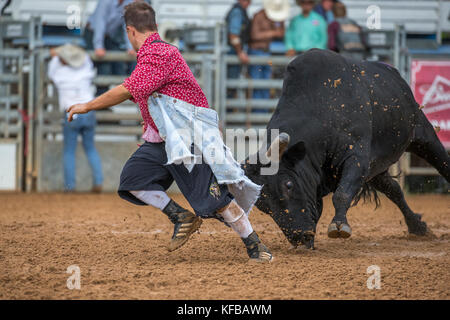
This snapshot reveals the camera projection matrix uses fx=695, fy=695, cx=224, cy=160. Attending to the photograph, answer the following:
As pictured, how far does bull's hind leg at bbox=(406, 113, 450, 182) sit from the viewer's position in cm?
655

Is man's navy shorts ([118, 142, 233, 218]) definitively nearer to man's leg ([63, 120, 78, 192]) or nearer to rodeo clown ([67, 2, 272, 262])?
rodeo clown ([67, 2, 272, 262])

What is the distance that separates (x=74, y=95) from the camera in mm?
10492

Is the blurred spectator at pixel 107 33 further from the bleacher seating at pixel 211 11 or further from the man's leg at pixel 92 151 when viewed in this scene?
the bleacher seating at pixel 211 11

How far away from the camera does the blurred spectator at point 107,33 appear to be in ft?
34.6

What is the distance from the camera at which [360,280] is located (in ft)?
13.7

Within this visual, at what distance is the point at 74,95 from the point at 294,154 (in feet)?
19.9

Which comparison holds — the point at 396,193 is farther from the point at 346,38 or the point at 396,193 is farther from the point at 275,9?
the point at 275,9

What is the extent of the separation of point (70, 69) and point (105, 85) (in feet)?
2.93

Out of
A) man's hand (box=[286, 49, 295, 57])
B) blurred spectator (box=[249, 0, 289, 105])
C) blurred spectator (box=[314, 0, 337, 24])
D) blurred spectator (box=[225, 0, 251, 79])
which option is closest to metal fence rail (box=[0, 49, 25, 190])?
blurred spectator (box=[225, 0, 251, 79])

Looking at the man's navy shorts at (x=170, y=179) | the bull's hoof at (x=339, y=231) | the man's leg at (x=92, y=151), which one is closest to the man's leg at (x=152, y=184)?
the man's navy shorts at (x=170, y=179)

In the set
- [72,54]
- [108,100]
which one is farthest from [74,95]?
[108,100]

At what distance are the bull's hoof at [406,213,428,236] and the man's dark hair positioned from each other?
3303mm

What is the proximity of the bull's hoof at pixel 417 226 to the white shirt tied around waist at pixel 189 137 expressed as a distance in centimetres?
254
